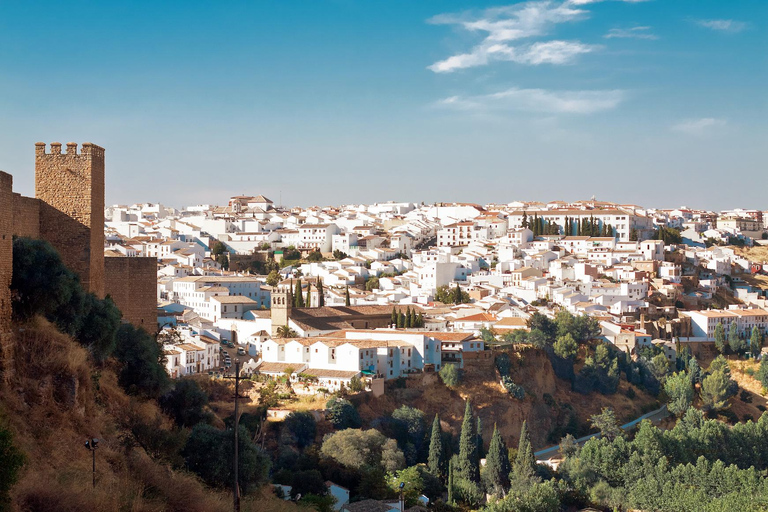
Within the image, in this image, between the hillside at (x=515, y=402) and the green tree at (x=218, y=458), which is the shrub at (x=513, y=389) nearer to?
the hillside at (x=515, y=402)

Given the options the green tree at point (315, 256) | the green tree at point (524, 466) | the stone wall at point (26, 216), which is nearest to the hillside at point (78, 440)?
the stone wall at point (26, 216)

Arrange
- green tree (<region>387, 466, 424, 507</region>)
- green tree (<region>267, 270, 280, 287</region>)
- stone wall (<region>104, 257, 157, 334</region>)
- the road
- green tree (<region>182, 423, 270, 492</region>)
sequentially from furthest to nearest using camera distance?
green tree (<region>267, 270, 280, 287</region>) → the road → green tree (<region>387, 466, 424, 507</region>) → stone wall (<region>104, 257, 157, 334</region>) → green tree (<region>182, 423, 270, 492</region>)

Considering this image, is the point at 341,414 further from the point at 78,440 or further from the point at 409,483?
the point at 78,440

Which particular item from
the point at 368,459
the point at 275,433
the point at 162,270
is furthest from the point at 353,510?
the point at 162,270

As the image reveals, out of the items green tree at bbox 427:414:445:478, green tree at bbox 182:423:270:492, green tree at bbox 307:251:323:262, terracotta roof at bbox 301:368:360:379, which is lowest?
green tree at bbox 427:414:445:478

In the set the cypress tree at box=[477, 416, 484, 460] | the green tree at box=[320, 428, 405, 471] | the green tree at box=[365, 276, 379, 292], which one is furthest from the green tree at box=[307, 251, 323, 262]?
the green tree at box=[320, 428, 405, 471]

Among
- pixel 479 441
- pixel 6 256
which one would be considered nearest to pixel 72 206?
pixel 6 256

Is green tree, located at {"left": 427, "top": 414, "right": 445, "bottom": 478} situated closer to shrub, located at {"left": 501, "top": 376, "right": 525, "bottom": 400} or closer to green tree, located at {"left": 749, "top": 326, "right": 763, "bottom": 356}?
shrub, located at {"left": 501, "top": 376, "right": 525, "bottom": 400}
